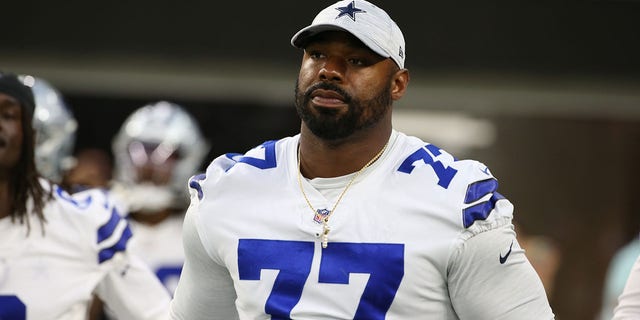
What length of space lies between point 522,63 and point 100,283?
7.65 meters

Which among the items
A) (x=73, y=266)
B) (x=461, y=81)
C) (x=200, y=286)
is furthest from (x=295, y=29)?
(x=200, y=286)

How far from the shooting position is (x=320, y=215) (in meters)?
3.82

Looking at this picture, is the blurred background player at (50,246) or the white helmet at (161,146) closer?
the blurred background player at (50,246)

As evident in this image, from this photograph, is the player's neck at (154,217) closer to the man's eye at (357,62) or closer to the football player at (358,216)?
the football player at (358,216)

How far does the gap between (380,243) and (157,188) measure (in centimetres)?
458

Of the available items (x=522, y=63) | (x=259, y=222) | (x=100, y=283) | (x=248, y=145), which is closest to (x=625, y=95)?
(x=522, y=63)

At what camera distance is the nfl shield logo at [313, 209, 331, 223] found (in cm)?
381

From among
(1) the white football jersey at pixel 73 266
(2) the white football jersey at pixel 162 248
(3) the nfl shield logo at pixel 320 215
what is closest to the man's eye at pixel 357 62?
(3) the nfl shield logo at pixel 320 215

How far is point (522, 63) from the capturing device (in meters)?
12.1

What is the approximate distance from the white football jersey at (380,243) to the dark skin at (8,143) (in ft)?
3.58

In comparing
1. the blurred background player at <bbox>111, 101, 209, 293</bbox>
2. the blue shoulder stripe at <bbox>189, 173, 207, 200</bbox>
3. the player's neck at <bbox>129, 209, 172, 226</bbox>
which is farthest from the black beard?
the player's neck at <bbox>129, 209, 172, 226</bbox>

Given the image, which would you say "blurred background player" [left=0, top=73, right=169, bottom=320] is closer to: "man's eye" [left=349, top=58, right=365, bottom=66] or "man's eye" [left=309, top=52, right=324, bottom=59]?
"man's eye" [left=309, top=52, right=324, bottom=59]

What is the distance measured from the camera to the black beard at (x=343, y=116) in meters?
3.77

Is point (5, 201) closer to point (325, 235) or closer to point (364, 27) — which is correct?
point (325, 235)
